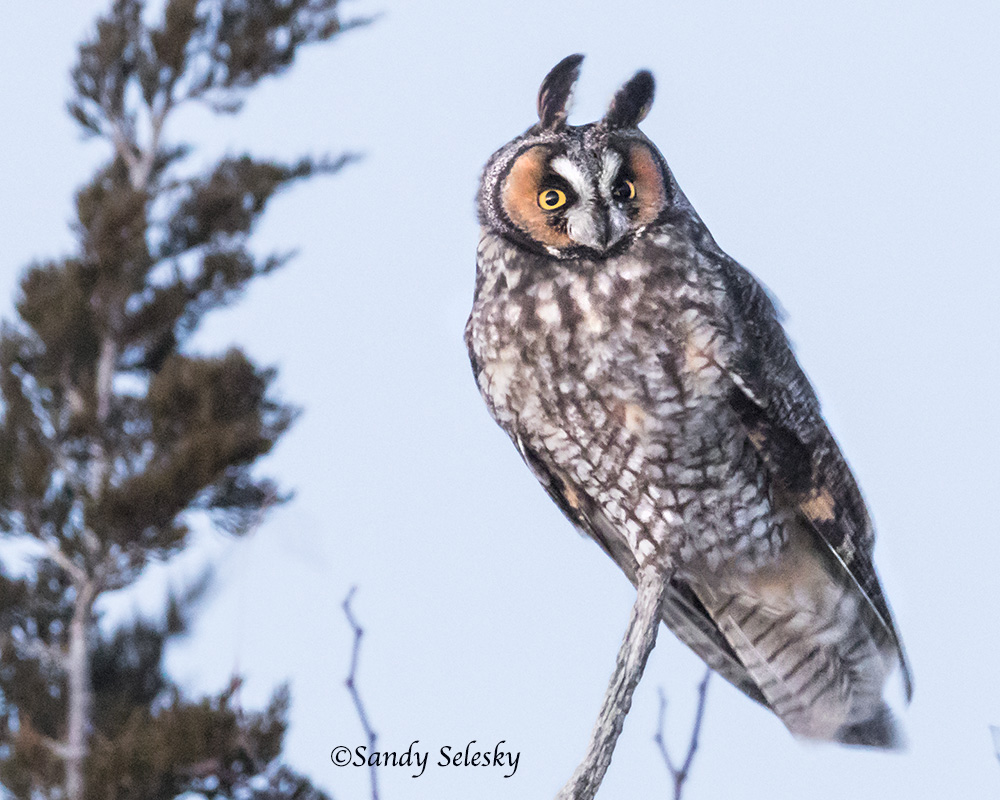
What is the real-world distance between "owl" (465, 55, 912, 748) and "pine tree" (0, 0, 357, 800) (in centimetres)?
262

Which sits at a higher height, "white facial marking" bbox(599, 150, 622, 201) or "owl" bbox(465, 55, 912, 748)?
"white facial marking" bbox(599, 150, 622, 201)

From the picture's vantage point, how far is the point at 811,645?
6.72ft

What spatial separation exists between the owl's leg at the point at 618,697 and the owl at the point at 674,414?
0.78 feet

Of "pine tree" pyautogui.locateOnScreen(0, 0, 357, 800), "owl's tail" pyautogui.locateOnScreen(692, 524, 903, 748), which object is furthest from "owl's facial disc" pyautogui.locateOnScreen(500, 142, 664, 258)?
"pine tree" pyautogui.locateOnScreen(0, 0, 357, 800)

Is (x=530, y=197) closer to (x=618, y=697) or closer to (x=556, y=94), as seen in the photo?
(x=556, y=94)

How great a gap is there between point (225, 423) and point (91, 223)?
122cm

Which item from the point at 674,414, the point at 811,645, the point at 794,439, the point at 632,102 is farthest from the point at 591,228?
the point at 811,645

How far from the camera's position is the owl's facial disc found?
1.58m

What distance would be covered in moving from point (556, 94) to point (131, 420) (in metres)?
4.21

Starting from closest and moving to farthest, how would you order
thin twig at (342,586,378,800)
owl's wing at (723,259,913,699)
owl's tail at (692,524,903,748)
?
thin twig at (342,586,378,800)
owl's wing at (723,259,913,699)
owl's tail at (692,524,903,748)

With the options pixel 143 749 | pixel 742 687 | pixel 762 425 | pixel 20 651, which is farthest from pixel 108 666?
pixel 762 425

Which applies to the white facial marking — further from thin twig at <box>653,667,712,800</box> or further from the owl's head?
thin twig at <box>653,667,712,800</box>

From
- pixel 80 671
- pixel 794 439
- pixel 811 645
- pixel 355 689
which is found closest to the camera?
pixel 355 689

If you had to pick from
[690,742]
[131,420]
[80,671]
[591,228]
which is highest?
[131,420]
